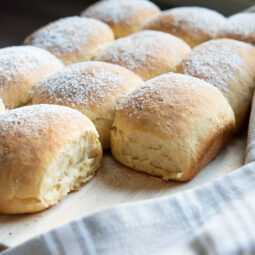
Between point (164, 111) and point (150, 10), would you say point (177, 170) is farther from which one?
point (150, 10)

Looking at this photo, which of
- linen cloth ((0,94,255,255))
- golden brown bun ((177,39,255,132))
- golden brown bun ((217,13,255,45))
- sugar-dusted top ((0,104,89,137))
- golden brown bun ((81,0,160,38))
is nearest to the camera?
linen cloth ((0,94,255,255))

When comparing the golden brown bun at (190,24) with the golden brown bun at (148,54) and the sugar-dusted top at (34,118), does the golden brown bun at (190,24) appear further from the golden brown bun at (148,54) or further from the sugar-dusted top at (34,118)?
the sugar-dusted top at (34,118)

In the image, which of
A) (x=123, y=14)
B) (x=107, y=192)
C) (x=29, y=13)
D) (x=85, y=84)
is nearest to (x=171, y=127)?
(x=107, y=192)

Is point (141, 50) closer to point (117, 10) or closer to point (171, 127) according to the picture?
point (171, 127)

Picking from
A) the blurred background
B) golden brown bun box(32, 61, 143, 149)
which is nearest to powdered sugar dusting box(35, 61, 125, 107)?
A: golden brown bun box(32, 61, 143, 149)

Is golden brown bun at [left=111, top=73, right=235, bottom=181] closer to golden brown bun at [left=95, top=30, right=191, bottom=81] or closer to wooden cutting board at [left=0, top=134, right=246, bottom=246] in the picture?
wooden cutting board at [left=0, top=134, right=246, bottom=246]

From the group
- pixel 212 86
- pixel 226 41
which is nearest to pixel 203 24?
pixel 226 41
